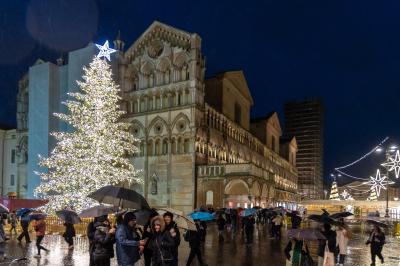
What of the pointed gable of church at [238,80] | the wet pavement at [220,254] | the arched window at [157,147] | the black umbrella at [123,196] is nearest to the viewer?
the black umbrella at [123,196]

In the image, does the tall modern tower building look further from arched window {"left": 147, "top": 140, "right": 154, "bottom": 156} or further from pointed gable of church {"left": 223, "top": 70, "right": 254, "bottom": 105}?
arched window {"left": 147, "top": 140, "right": 154, "bottom": 156}

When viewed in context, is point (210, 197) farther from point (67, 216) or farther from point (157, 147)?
point (67, 216)

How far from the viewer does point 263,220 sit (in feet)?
151

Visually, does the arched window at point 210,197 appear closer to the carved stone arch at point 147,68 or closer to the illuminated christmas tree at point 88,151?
the carved stone arch at point 147,68

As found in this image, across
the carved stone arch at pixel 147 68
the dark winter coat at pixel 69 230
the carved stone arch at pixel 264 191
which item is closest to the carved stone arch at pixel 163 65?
the carved stone arch at pixel 147 68

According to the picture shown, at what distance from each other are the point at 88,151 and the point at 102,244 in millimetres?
21084

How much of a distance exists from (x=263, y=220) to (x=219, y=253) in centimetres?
2690

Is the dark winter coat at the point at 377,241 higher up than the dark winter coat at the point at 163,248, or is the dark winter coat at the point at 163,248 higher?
the dark winter coat at the point at 163,248

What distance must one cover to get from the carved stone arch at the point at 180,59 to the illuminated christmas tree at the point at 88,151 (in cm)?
1987

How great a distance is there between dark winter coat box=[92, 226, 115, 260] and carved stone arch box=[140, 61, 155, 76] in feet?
148

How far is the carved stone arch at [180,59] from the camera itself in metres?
51.0

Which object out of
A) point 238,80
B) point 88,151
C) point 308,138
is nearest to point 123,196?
point 88,151

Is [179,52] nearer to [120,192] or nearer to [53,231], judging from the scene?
[53,231]

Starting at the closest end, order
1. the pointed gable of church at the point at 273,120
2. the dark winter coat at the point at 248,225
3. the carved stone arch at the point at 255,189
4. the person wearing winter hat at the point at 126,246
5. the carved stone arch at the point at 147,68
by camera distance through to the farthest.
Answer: the person wearing winter hat at the point at 126,246
the dark winter coat at the point at 248,225
the carved stone arch at the point at 255,189
the carved stone arch at the point at 147,68
the pointed gable of church at the point at 273,120
